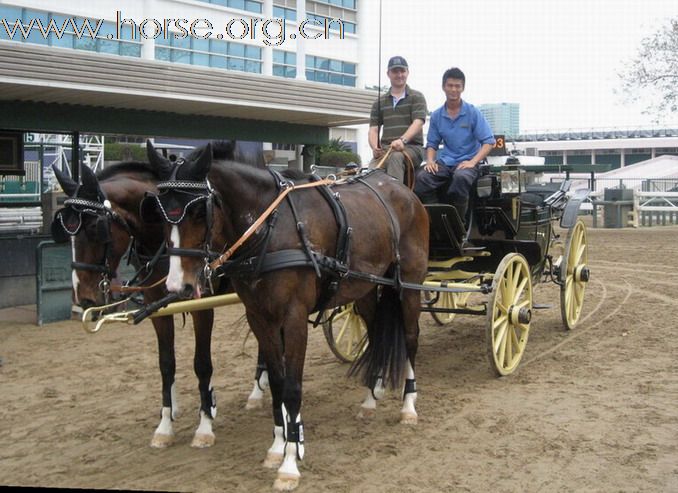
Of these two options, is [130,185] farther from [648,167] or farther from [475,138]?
[648,167]

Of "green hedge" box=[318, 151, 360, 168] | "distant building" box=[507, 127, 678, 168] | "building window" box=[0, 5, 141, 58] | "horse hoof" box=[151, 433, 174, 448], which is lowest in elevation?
"horse hoof" box=[151, 433, 174, 448]

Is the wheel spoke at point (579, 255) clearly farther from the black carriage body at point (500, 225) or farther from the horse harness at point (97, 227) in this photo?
the horse harness at point (97, 227)

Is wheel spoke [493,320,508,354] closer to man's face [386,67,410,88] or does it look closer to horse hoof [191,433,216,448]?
man's face [386,67,410,88]

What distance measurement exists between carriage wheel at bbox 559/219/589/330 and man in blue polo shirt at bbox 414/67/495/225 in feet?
6.46

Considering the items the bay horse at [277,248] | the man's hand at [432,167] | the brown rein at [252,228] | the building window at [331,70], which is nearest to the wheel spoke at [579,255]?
the man's hand at [432,167]

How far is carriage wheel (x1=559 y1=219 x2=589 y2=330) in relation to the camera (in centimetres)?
830

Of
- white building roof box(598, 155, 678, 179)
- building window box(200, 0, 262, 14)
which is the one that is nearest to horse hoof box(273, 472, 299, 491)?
building window box(200, 0, 262, 14)

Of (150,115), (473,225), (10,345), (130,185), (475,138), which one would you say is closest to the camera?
(130,185)

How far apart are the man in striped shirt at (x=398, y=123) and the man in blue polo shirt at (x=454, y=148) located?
22cm

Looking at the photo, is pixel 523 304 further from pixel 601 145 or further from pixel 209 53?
pixel 601 145

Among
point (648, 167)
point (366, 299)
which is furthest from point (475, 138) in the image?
point (648, 167)

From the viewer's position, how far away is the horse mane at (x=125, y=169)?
5156 mm

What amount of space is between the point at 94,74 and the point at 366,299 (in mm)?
5910

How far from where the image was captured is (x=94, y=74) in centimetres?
986
